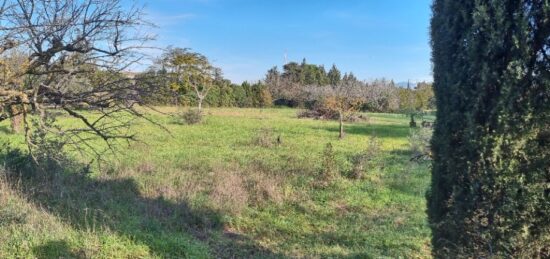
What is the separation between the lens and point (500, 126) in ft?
8.34

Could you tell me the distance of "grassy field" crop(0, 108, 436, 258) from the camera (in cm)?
441

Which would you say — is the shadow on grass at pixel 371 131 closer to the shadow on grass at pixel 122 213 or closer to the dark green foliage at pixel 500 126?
the shadow on grass at pixel 122 213

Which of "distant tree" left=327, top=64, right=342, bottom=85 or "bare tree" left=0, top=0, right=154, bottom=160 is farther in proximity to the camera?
"distant tree" left=327, top=64, right=342, bottom=85

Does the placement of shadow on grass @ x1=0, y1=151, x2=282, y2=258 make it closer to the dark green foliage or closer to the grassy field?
the grassy field

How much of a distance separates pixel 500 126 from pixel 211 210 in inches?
179

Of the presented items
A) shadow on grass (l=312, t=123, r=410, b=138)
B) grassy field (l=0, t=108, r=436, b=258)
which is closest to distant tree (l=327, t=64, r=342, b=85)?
shadow on grass (l=312, t=123, r=410, b=138)

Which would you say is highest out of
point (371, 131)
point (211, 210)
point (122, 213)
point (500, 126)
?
point (500, 126)

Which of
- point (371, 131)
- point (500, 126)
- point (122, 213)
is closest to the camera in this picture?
point (500, 126)

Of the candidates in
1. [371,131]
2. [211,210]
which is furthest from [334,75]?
[211,210]

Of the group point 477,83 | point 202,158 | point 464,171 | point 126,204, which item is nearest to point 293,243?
point 126,204

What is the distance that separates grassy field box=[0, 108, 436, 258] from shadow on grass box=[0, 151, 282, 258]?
16 mm

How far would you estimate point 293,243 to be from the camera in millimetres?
5289

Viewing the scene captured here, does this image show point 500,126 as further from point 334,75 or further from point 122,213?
point 334,75

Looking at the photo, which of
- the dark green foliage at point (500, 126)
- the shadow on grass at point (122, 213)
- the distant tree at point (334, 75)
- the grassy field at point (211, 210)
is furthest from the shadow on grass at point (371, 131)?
the distant tree at point (334, 75)
